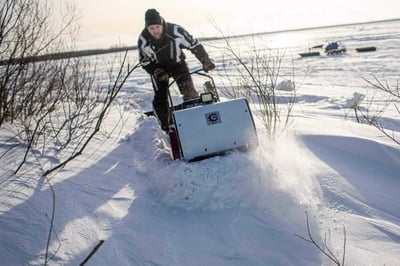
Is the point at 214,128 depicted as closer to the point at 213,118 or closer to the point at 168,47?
the point at 213,118

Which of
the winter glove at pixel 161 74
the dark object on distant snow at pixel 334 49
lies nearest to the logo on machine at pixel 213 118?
the winter glove at pixel 161 74

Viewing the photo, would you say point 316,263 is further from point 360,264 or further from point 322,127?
point 322,127

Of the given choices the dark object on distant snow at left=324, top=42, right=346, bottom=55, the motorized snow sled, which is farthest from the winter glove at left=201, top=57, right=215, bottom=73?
the dark object on distant snow at left=324, top=42, right=346, bottom=55

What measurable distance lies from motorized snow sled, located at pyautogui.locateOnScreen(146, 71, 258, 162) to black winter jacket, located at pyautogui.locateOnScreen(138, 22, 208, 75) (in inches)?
56.2

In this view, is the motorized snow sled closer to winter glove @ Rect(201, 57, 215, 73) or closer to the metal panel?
the metal panel

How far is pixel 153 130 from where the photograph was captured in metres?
3.60

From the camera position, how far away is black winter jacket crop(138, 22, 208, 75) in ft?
11.6

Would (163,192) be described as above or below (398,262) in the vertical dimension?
above

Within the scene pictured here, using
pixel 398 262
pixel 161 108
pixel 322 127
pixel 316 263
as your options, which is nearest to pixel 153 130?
pixel 161 108

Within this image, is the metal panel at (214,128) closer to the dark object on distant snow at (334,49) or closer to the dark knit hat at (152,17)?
the dark knit hat at (152,17)

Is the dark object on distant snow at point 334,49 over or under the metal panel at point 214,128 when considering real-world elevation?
over

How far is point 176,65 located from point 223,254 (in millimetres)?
2712

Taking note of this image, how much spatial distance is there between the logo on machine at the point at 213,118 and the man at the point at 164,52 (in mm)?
1237

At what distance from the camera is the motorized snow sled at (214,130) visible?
2.21 metres
